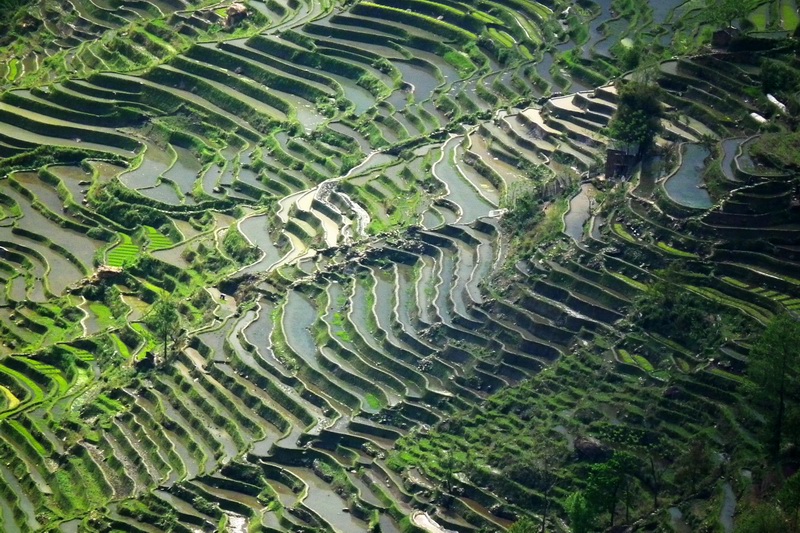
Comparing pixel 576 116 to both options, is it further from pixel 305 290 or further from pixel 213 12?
pixel 213 12

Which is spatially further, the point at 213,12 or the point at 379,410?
the point at 213,12

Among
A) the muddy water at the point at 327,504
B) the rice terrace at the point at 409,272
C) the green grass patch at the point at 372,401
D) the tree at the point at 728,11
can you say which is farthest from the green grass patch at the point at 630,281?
the tree at the point at 728,11

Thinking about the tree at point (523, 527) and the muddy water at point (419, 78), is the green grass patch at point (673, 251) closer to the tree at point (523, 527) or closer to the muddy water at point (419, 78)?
the tree at point (523, 527)

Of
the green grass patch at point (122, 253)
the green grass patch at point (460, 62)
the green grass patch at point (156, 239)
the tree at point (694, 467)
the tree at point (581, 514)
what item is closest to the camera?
the tree at point (581, 514)

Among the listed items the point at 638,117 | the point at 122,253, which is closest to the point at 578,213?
the point at 638,117

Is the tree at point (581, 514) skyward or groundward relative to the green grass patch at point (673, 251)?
groundward

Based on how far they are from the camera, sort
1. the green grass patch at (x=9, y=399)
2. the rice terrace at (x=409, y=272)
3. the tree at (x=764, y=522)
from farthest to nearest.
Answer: the green grass patch at (x=9, y=399), the rice terrace at (x=409, y=272), the tree at (x=764, y=522)

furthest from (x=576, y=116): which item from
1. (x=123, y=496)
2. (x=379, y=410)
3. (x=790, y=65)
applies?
(x=123, y=496)
